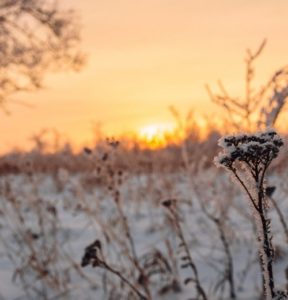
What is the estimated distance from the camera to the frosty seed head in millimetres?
1110

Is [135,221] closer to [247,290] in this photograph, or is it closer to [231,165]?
[247,290]

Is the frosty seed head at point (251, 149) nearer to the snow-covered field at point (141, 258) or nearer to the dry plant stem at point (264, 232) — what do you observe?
the dry plant stem at point (264, 232)

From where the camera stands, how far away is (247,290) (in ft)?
10.7

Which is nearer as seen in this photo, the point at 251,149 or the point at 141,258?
the point at 251,149

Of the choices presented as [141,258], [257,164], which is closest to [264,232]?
[257,164]

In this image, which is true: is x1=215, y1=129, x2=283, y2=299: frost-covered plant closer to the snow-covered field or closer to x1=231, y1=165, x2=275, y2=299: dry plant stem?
x1=231, y1=165, x2=275, y2=299: dry plant stem

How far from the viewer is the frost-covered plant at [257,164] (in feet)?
3.65

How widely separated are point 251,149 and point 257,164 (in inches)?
1.8

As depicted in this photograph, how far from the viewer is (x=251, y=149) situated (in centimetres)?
112

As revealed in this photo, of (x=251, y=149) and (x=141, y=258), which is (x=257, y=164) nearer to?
(x=251, y=149)

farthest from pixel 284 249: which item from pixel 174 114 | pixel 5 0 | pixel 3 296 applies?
pixel 5 0

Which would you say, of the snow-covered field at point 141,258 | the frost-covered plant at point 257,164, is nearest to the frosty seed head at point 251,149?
the frost-covered plant at point 257,164

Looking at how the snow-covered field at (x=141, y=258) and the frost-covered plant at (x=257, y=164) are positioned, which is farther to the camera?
the snow-covered field at (x=141, y=258)

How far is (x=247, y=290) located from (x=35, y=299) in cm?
121
